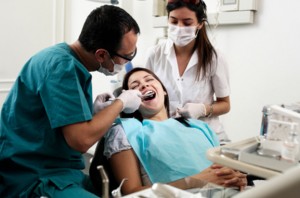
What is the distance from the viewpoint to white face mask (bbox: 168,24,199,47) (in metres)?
2.10

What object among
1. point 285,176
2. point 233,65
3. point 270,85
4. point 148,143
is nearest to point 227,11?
point 233,65

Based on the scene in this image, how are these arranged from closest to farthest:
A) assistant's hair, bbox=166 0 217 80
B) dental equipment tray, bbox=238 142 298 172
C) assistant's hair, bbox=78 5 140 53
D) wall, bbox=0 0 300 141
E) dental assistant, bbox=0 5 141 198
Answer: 1. dental equipment tray, bbox=238 142 298 172
2. dental assistant, bbox=0 5 141 198
3. assistant's hair, bbox=78 5 140 53
4. assistant's hair, bbox=166 0 217 80
5. wall, bbox=0 0 300 141

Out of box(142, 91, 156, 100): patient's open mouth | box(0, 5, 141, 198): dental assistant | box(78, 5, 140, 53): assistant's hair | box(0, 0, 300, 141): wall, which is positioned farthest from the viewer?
box(0, 0, 300, 141): wall

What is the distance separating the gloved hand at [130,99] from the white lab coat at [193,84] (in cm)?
49

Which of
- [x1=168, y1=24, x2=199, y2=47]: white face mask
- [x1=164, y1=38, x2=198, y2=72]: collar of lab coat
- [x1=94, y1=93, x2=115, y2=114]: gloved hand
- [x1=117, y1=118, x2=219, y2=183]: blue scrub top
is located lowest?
[x1=117, y1=118, x2=219, y2=183]: blue scrub top

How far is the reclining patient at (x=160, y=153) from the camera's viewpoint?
148 cm

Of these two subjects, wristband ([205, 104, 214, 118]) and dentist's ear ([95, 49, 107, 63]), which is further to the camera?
wristband ([205, 104, 214, 118])

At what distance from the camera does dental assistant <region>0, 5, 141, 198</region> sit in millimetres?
1299

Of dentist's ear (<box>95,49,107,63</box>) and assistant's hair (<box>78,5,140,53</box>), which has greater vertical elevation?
assistant's hair (<box>78,5,140,53</box>)

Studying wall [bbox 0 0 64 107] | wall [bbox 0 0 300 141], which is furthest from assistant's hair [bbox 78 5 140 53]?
wall [bbox 0 0 64 107]

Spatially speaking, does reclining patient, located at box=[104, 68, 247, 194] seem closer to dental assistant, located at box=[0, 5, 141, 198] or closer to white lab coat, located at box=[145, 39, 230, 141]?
dental assistant, located at box=[0, 5, 141, 198]

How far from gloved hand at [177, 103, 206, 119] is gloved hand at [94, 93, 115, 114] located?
0.42 meters

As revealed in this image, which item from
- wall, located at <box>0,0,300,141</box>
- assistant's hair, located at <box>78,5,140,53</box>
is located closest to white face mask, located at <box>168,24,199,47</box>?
wall, located at <box>0,0,300,141</box>

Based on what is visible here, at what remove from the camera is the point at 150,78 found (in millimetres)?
1910
